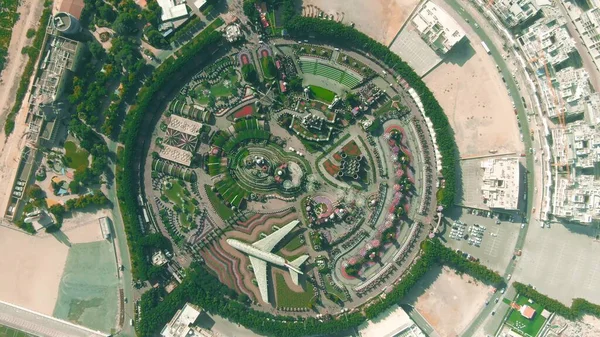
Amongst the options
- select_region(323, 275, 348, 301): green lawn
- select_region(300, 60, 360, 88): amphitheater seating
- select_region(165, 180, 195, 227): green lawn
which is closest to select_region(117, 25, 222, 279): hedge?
select_region(165, 180, 195, 227): green lawn

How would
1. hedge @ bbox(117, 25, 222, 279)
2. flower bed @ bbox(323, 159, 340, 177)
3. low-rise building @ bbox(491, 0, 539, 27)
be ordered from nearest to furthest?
low-rise building @ bbox(491, 0, 539, 27) → hedge @ bbox(117, 25, 222, 279) → flower bed @ bbox(323, 159, 340, 177)

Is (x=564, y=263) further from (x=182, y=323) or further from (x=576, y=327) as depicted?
(x=182, y=323)

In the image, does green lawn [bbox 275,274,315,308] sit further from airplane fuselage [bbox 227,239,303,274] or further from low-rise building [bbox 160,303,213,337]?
low-rise building [bbox 160,303,213,337]

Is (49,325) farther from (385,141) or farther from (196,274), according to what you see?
(385,141)

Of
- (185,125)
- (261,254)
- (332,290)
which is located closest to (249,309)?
(261,254)

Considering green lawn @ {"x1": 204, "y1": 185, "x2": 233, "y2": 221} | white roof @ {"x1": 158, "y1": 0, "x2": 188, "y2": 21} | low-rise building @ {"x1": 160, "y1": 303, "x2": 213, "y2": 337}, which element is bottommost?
low-rise building @ {"x1": 160, "y1": 303, "x2": 213, "y2": 337}

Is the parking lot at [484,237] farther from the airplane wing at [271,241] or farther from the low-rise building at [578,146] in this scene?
the airplane wing at [271,241]
